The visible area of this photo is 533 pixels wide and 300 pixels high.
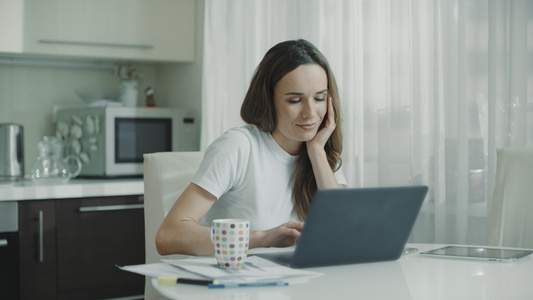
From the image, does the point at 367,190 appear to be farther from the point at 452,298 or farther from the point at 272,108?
the point at 272,108

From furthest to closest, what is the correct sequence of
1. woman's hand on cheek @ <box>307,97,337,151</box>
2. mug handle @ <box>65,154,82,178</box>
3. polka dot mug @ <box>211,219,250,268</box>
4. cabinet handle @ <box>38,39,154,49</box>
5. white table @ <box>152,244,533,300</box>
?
mug handle @ <box>65,154,82,178</box> → cabinet handle @ <box>38,39,154,49</box> → woman's hand on cheek @ <box>307,97,337,151</box> → polka dot mug @ <box>211,219,250,268</box> → white table @ <box>152,244,533,300</box>

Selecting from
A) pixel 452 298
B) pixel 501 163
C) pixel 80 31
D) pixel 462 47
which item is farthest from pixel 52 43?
pixel 452 298

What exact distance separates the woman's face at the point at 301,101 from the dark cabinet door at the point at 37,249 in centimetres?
144

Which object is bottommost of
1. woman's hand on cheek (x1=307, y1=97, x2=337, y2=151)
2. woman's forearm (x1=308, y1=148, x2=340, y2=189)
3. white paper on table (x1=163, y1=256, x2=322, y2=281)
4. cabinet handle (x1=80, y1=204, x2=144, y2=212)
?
cabinet handle (x1=80, y1=204, x2=144, y2=212)

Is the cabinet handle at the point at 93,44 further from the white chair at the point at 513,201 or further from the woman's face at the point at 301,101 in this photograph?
the white chair at the point at 513,201

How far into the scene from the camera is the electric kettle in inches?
118

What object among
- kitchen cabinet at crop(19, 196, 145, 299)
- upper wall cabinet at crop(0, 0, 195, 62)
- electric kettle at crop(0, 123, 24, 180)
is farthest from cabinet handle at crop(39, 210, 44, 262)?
upper wall cabinet at crop(0, 0, 195, 62)

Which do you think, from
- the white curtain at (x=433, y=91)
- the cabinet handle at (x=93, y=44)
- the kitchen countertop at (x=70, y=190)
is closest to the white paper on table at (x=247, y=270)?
the white curtain at (x=433, y=91)

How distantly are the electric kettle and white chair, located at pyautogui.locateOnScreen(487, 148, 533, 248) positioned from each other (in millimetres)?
2156

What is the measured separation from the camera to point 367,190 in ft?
3.82

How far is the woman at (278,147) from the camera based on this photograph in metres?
1.68

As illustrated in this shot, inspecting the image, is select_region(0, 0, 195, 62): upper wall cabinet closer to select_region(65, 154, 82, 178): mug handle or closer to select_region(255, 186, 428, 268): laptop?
select_region(65, 154, 82, 178): mug handle

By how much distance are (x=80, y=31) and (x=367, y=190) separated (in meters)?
2.38

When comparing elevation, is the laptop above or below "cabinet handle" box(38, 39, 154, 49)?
below
